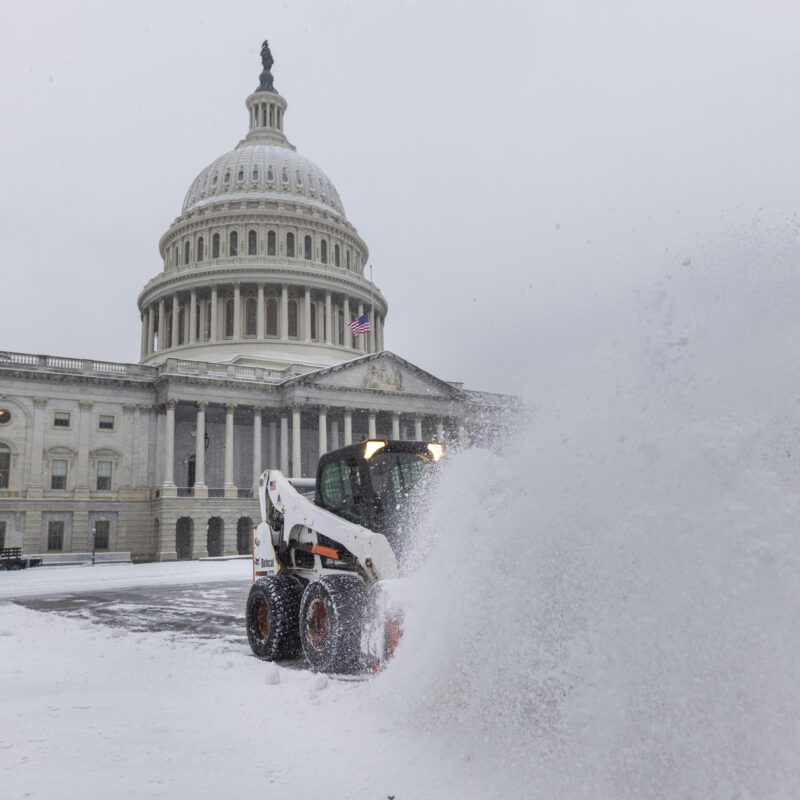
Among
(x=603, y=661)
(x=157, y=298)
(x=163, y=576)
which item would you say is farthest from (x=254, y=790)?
(x=157, y=298)

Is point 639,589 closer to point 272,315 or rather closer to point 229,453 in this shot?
point 229,453

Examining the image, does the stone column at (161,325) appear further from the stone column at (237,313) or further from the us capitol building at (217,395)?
the stone column at (237,313)

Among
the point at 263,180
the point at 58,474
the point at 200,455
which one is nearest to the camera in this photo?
the point at 58,474

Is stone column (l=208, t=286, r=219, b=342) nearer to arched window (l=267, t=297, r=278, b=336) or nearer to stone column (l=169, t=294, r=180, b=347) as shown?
stone column (l=169, t=294, r=180, b=347)

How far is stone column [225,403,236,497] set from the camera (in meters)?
49.4

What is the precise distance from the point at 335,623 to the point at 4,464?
45.5 meters

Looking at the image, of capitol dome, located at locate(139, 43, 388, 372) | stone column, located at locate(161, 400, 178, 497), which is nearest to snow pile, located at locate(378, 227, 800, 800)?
stone column, located at locate(161, 400, 178, 497)

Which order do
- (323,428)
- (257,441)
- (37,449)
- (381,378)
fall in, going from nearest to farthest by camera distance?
(37,449)
(257,441)
(323,428)
(381,378)

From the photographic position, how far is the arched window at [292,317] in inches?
2606

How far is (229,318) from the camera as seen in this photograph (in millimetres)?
66062

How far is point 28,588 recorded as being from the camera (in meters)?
22.5

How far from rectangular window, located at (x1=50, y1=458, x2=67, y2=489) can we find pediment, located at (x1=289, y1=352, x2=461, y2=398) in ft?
54.0

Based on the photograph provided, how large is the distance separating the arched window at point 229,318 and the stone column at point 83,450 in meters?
18.9

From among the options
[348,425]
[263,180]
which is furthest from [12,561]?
[263,180]
